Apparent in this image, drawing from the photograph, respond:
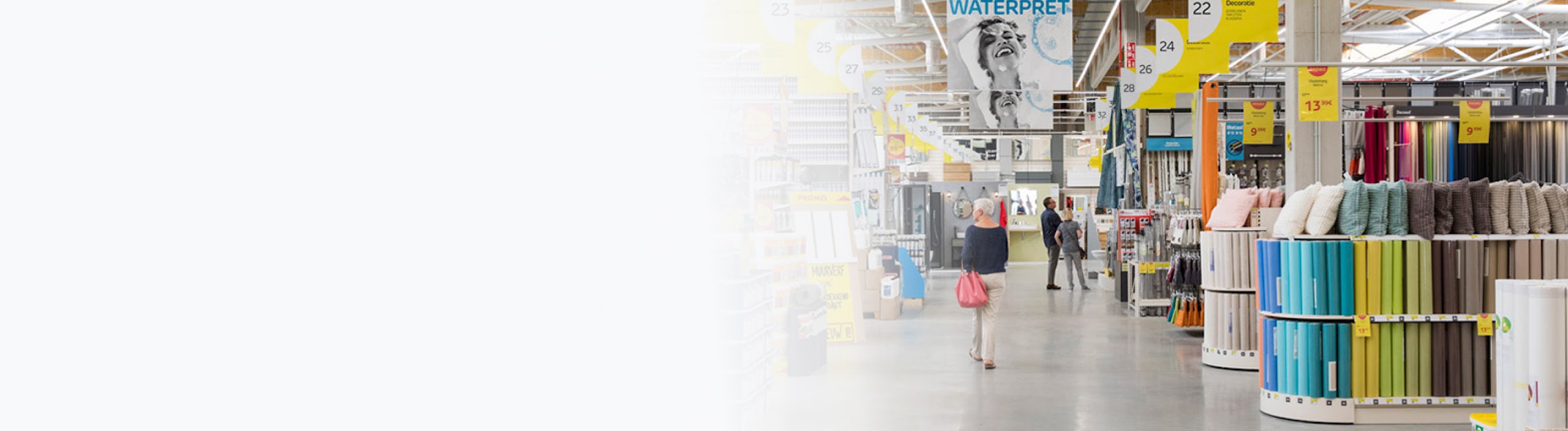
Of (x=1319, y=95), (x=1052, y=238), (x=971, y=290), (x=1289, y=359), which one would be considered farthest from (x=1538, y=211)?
(x=1052, y=238)

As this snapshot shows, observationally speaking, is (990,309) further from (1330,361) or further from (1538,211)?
(1538,211)

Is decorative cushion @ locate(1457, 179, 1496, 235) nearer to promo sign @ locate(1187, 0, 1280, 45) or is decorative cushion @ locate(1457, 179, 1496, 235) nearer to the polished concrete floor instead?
the polished concrete floor

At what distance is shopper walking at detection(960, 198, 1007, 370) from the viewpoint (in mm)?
8422

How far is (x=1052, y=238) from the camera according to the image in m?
17.2

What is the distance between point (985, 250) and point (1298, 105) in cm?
272

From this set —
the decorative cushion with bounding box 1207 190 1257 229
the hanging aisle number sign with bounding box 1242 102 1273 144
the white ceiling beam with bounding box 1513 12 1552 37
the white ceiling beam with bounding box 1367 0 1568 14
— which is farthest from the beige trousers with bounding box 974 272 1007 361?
the white ceiling beam with bounding box 1513 12 1552 37

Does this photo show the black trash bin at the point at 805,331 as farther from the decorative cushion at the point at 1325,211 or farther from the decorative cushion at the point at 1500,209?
the decorative cushion at the point at 1500,209

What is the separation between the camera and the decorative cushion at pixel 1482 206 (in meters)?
6.04

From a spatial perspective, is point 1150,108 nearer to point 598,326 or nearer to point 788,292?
point 788,292

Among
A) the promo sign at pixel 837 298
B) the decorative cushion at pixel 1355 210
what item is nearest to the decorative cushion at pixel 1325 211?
the decorative cushion at pixel 1355 210

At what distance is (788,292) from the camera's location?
8242 millimetres

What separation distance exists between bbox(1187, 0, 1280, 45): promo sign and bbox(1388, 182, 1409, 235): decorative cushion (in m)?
3.39

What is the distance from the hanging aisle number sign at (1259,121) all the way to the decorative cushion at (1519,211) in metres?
4.80

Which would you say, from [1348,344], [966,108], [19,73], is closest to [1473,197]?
[1348,344]
